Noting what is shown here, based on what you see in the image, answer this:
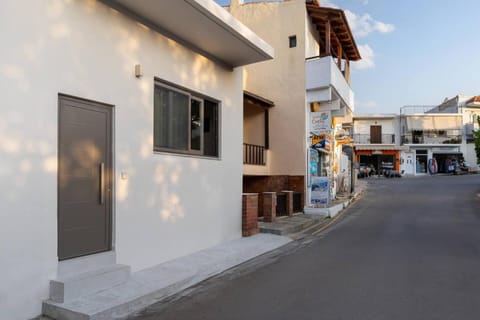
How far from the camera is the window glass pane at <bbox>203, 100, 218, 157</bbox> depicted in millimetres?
9335

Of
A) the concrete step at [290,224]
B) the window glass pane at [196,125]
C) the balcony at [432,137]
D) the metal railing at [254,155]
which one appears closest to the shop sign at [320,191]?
the concrete step at [290,224]

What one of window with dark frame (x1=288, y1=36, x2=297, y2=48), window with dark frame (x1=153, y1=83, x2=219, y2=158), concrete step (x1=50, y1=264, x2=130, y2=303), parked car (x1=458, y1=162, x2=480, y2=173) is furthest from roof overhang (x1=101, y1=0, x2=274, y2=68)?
parked car (x1=458, y1=162, x2=480, y2=173)

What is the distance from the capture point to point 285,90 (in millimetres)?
16172

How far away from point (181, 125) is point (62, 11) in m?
3.32

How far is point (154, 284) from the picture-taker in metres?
6.21

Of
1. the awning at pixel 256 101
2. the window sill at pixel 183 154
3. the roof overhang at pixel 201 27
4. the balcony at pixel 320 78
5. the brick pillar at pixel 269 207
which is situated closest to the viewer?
the roof overhang at pixel 201 27

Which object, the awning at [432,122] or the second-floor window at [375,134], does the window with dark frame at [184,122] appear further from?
the awning at [432,122]

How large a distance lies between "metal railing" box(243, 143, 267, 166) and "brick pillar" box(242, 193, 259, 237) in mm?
3928

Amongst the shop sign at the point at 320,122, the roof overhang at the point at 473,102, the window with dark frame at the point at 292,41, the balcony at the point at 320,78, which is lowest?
the shop sign at the point at 320,122

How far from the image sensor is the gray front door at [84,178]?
5645 mm

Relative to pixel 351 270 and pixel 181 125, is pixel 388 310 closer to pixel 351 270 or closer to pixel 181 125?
pixel 351 270

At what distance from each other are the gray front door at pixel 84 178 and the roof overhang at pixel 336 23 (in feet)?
38.6

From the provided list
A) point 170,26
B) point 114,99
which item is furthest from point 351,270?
point 170,26

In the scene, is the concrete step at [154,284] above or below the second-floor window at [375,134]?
below
